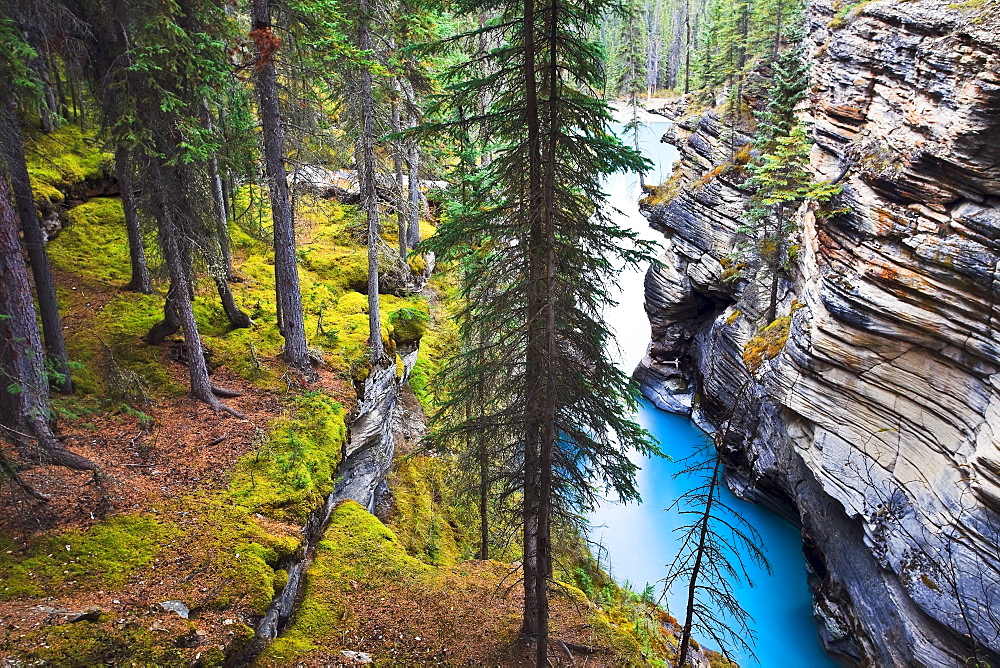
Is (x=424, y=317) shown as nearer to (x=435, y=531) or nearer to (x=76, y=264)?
(x=435, y=531)

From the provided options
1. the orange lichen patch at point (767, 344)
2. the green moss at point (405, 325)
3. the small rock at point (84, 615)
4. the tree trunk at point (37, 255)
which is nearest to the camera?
the small rock at point (84, 615)

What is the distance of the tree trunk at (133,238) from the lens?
11543 millimetres

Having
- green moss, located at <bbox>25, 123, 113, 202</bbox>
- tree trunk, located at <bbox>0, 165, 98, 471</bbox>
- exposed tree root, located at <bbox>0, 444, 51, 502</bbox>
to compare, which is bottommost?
exposed tree root, located at <bbox>0, 444, 51, 502</bbox>

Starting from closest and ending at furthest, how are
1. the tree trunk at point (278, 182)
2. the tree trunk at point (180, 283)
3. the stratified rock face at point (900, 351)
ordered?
1. the tree trunk at point (180, 283)
2. the tree trunk at point (278, 182)
3. the stratified rock face at point (900, 351)

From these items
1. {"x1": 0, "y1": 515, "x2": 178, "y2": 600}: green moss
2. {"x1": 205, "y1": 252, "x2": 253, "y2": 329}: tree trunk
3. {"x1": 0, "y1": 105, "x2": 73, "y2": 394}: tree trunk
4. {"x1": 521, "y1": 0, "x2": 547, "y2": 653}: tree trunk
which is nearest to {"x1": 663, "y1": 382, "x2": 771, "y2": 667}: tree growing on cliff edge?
{"x1": 521, "y1": 0, "x2": 547, "y2": 653}: tree trunk

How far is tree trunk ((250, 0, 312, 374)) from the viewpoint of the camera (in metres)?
10.2

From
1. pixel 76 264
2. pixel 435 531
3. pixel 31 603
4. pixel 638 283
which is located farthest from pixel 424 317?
pixel 638 283

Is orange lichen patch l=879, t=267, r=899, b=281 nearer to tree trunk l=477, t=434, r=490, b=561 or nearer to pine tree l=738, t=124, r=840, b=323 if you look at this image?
pine tree l=738, t=124, r=840, b=323

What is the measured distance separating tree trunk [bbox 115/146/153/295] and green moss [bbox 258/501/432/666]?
727 cm

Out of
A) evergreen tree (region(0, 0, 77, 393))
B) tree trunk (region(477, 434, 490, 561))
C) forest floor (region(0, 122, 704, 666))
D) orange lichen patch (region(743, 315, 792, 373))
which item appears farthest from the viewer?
orange lichen patch (region(743, 315, 792, 373))

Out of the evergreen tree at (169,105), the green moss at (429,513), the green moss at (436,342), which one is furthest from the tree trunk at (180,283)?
the green moss at (436,342)

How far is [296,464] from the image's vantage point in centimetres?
987

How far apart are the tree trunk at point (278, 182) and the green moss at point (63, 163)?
21.3 ft

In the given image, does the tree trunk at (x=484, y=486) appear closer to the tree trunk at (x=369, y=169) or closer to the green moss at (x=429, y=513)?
the green moss at (x=429, y=513)
